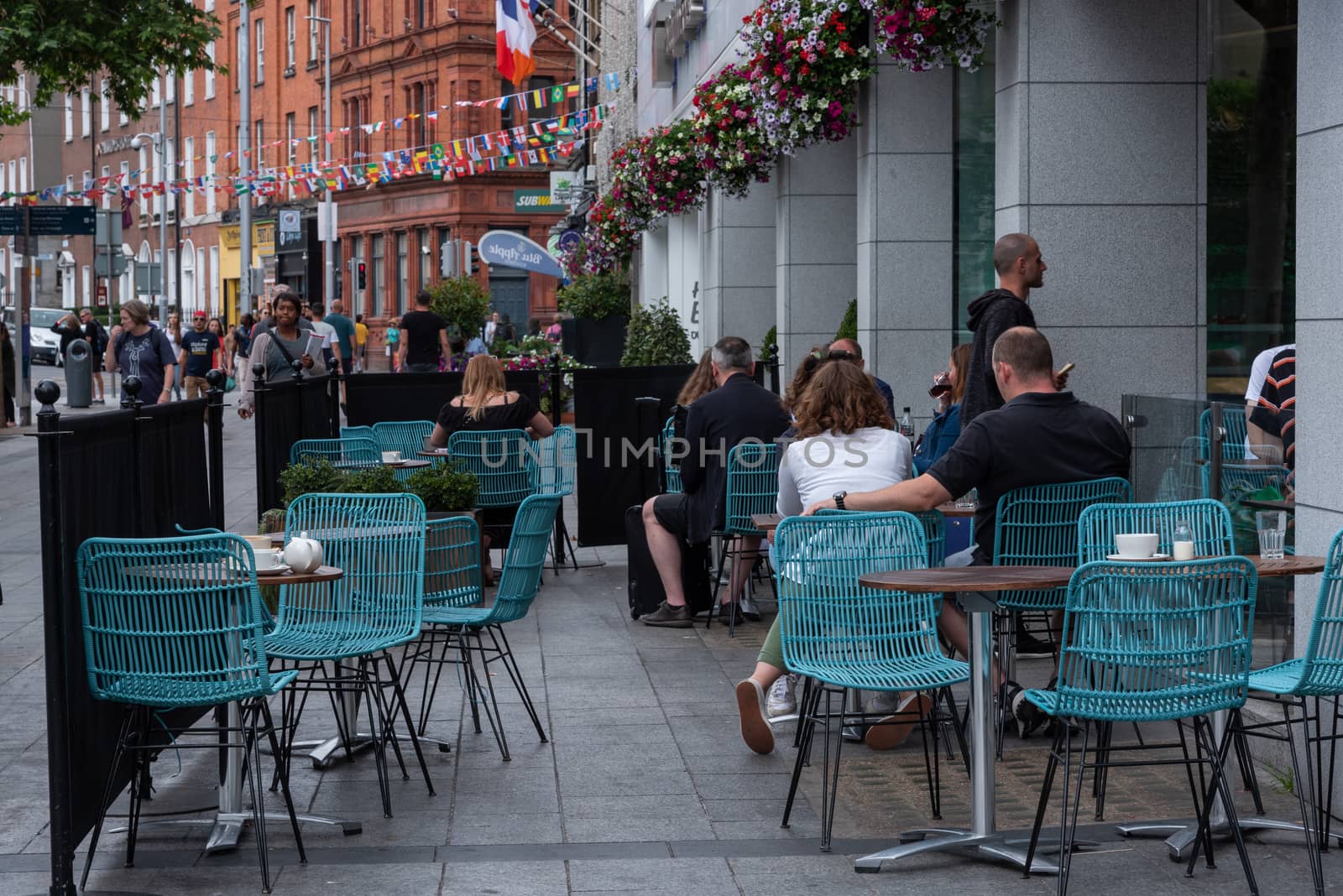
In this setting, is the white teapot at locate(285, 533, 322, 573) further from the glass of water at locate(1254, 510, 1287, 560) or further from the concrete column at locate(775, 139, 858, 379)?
the concrete column at locate(775, 139, 858, 379)

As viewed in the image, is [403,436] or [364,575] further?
[403,436]

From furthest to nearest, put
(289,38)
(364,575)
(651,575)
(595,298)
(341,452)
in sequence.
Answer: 1. (289,38)
2. (595,298)
3. (341,452)
4. (651,575)
5. (364,575)

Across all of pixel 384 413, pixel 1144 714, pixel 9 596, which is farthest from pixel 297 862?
pixel 384 413

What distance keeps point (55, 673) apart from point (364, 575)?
1746 millimetres

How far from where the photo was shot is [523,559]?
7.53m

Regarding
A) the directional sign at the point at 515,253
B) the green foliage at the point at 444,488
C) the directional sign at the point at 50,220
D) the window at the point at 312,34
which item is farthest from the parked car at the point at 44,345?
the green foliage at the point at 444,488

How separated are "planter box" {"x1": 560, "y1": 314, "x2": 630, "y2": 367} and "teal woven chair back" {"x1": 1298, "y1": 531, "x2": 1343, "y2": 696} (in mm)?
23374

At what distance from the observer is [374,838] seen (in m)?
6.15

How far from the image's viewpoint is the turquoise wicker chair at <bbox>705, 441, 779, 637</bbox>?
10.3 metres

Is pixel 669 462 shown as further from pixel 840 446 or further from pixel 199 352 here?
pixel 199 352

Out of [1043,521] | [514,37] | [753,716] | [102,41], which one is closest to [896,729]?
[753,716]

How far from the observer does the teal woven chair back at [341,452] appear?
38.7 ft

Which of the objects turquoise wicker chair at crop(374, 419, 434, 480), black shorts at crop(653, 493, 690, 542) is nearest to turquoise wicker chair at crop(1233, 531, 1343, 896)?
black shorts at crop(653, 493, 690, 542)

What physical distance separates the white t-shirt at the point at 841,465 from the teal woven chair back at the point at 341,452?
458cm
